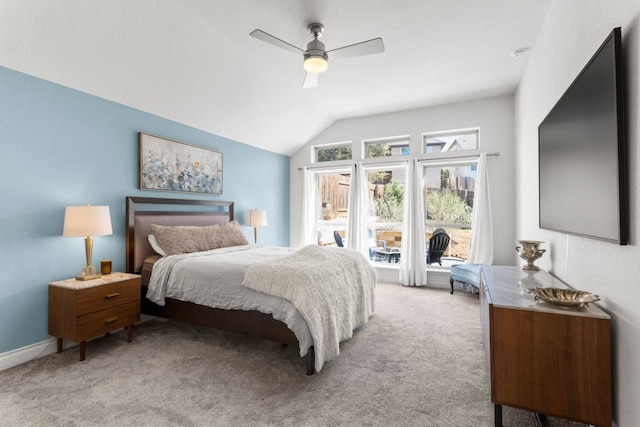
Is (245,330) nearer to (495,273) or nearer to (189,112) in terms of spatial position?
(495,273)

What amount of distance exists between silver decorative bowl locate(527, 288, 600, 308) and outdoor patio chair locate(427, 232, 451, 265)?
3.43m

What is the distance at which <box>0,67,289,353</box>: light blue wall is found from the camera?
8.02 feet

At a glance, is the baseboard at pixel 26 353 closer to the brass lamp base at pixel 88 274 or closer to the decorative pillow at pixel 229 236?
the brass lamp base at pixel 88 274

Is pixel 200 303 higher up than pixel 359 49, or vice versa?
pixel 359 49

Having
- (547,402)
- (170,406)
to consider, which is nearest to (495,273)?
(547,402)

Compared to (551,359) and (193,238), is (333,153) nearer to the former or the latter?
(193,238)

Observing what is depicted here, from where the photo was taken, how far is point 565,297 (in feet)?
5.28

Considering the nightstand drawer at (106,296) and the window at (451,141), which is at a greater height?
the window at (451,141)

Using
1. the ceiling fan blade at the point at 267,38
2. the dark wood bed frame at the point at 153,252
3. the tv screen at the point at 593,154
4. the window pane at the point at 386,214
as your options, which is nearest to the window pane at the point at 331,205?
the window pane at the point at 386,214

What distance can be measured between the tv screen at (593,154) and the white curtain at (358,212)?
3.36 metres

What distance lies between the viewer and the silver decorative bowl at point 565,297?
4.91 ft

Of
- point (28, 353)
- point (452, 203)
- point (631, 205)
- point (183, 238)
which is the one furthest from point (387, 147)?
point (28, 353)

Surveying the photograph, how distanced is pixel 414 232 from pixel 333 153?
2117 millimetres

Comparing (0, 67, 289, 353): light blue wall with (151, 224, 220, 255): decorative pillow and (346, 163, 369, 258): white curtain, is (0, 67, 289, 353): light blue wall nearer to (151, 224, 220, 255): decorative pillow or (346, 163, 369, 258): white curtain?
(151, 224, 220, 255): decorative pillow
